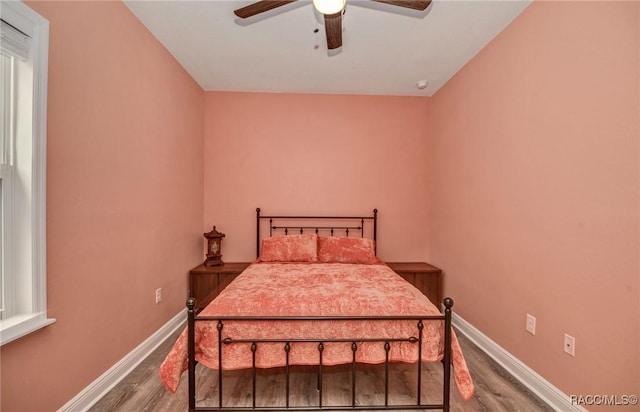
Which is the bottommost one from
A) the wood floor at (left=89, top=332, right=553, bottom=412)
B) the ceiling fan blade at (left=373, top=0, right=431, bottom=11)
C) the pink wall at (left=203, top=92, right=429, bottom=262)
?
the wood floor at (left=89, top=332, right=553, bottom=412)

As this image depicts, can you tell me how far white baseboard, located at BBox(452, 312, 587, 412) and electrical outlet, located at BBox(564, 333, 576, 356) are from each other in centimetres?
27

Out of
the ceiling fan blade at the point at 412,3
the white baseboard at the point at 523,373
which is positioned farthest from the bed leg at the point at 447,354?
the ceiling fan blade at the point at 412,3

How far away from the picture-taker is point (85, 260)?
1.70 m

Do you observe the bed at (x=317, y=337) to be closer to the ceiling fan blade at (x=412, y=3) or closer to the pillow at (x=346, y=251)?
the pillow at (x=346, y=251)

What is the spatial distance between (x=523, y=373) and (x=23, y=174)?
3236 millimetres

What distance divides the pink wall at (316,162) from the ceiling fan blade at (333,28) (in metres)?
1.56

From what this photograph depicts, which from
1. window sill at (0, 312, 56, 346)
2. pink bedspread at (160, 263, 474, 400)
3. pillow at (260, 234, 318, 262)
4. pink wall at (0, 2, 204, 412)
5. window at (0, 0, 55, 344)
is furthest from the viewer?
pillow at (260, 234, 318, 262)

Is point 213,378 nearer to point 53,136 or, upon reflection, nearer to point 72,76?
point 53,136

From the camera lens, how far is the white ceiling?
2049mm

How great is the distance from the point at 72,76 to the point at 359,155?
2764mm

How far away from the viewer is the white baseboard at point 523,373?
170 cm

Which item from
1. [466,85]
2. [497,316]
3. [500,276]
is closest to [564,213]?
[500,276]

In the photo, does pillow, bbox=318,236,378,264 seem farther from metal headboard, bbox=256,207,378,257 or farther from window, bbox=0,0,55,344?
window, bbox=0,0,55,344

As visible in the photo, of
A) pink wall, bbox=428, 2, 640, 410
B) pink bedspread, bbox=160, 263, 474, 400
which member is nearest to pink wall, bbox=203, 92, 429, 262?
pink wall, bbox=428, 2, 640, 410
